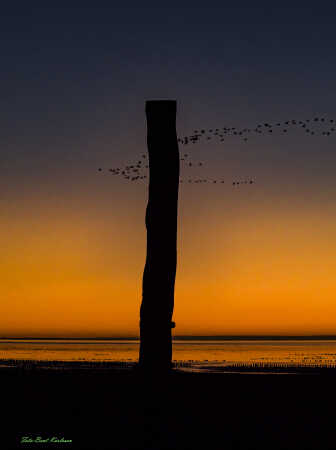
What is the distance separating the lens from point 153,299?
32.1ft

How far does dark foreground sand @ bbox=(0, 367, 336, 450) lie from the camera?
29.9 ft

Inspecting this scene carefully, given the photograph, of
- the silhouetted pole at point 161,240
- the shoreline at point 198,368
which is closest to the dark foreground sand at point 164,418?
the silhouetted pole at point 161,240

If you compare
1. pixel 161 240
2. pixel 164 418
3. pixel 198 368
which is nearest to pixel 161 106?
pixel 161 240

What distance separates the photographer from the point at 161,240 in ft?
32.0

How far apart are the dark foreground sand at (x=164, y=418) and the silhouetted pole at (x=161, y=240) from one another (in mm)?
465

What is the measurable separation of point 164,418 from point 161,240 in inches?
91.4

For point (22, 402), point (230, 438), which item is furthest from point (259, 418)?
point (22, 402)

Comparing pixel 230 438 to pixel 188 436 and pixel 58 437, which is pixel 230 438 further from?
pixel 58 437

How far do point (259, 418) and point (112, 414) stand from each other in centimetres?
233

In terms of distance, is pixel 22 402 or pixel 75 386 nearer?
pixel 22 402

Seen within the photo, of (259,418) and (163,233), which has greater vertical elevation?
(163,233)

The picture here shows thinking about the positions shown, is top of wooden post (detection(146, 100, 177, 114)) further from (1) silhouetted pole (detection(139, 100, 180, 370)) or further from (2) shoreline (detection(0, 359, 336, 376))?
(2) shoreline (detection(0, 359, 336, 376))

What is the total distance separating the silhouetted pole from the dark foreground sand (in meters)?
0.46

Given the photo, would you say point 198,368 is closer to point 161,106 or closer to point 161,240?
point 161,240
